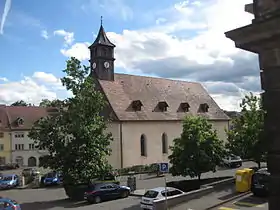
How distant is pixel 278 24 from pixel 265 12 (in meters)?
0.45

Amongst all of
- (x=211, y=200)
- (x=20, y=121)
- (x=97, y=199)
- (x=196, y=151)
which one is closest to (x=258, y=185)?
(x=211, y=200)

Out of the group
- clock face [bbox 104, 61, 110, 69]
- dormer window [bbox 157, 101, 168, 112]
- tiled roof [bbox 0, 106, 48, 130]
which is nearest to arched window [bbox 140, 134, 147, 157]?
dormer window [bbox 157, 101, 168, 112]

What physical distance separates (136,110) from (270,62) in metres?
43.0

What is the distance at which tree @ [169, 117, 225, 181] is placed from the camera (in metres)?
27.6

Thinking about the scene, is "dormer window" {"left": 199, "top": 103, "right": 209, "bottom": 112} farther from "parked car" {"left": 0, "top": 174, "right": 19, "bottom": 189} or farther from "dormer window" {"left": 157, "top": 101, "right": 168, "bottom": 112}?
"parked car" {"left": 0, "top": 174, "right": 19, "bottom": 189}

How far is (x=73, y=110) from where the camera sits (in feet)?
103

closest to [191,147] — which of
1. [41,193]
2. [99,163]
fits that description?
[99,163]

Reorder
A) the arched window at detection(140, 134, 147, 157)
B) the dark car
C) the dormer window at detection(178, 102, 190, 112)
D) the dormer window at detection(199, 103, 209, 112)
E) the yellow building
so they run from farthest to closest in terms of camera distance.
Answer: the yellow building
the dormer window at detection(199, 103, 209, 112)
the dormer window at detection(178, 102, 190, 112)
the arched window at detection(140, 134, 147, 157)
the dark car

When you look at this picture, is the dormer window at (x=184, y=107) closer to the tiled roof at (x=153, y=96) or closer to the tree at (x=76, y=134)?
the tiled roof at (x=153, y=96)

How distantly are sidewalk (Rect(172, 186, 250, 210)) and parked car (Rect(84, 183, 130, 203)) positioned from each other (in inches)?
302

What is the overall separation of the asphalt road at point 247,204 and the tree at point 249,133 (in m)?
6.50

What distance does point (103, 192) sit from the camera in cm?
2814

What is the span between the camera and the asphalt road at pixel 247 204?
20.3 metres

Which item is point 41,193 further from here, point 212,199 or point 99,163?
point 212,199
